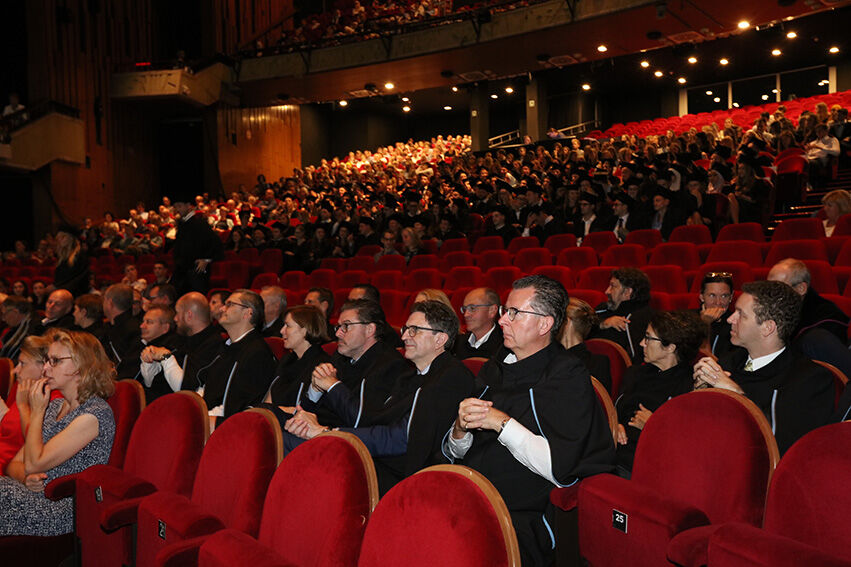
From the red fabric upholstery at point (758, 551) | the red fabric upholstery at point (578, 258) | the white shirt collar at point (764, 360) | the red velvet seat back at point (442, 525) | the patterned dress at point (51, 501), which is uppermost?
the red fabric upholstery at point (578, 258)

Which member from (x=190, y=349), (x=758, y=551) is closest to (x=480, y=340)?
(x=190, y=349)

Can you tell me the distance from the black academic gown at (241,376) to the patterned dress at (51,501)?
65 cm

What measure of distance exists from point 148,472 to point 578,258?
4046mm

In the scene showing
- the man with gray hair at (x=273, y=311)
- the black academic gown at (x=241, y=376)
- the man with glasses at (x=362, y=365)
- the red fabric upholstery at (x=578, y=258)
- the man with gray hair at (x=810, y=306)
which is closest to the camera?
the man with glasses at (x=362, y=365)

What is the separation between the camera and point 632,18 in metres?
10.0

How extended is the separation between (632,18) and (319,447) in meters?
9.91

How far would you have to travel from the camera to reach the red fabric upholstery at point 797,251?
4.41 metres

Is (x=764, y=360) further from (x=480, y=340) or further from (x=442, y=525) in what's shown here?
(x=480, y=340)

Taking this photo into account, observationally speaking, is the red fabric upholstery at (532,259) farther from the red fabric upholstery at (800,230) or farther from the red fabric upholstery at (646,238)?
the red fabric upholstery at (800,230)

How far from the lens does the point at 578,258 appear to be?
18.5 feet

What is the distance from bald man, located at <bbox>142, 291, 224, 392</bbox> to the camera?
3307 mm

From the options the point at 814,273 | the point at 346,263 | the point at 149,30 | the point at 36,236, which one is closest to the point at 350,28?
the point at 149,30

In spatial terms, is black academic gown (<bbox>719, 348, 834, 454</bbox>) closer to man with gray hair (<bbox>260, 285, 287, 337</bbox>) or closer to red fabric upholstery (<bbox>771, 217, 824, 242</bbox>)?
man with gray hair (<bbox>260, 285, 287, 337</bbox>)

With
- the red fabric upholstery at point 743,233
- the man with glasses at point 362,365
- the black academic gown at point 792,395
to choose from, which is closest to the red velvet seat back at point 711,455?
the black academic gown at point 792,395
